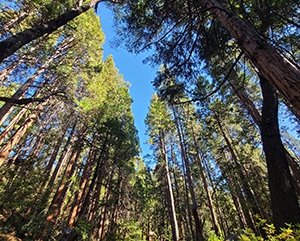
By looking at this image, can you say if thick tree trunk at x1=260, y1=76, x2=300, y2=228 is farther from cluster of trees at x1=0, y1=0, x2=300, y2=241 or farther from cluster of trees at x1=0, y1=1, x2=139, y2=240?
cluster of trees at x1=0, y1=1, x2=139, y2=240

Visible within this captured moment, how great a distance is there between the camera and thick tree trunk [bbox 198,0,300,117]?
1703mm

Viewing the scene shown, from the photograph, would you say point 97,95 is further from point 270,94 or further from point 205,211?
point 205,211

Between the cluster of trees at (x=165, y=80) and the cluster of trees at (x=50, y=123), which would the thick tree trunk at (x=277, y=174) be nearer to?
the cluster of trees at (x=165, y=80)

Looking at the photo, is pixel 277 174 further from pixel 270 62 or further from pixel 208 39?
pixel 208 39

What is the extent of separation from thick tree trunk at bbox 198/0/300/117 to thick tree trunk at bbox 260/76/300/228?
254cm

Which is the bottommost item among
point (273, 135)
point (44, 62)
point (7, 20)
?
point (273, 135)

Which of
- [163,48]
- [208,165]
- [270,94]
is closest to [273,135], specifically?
[270,94]

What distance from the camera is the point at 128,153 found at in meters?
12.0

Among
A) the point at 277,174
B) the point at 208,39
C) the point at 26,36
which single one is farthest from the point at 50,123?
the point at 277,174

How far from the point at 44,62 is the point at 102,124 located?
231 inches

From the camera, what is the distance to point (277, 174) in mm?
3512

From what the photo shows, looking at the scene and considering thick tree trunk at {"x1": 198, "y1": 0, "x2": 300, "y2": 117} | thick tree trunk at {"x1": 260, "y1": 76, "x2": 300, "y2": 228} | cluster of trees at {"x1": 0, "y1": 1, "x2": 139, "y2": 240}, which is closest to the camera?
thick tree trunk at {"x1": 198, "y1": 0, "x2": 300, "y2": 117}

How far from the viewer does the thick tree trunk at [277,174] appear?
122 inches

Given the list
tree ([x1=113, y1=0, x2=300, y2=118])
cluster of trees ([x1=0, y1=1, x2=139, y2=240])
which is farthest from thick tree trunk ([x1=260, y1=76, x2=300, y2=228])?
cluster of trees ([x1=0, y1=1, x2=139, y2=240])
